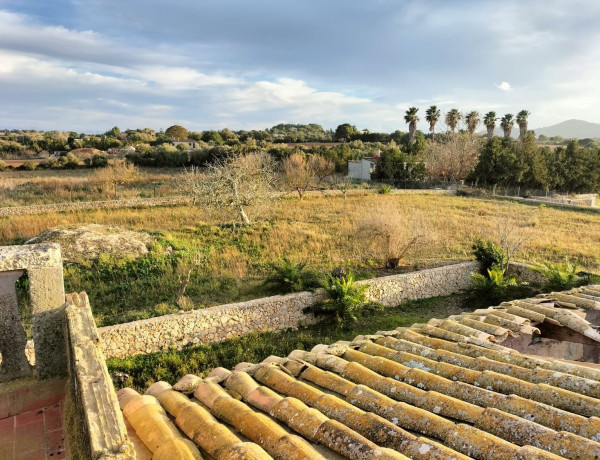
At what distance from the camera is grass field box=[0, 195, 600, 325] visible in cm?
1253

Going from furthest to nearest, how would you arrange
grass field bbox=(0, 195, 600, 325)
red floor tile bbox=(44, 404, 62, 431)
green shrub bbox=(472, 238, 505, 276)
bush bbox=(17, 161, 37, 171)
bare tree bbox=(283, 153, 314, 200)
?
bush bbox=(17, 161, 37, 171)
bare tree bbox=(283, 153, 314, 200)
green shrub bbox=(472, 238, 505, 276)
grass field bbox=(0, 195, 600, 325)
red floor tile bbox=(44, 404, 62, 431)

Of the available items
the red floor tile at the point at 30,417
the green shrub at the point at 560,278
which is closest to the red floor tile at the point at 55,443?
the red floor tile at the point at 30,417

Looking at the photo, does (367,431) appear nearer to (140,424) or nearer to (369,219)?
(140,424)

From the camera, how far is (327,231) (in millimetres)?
21047

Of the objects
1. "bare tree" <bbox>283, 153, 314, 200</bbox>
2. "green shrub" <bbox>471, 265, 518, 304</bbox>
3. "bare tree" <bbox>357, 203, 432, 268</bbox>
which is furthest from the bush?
"green shrub" <bbox>471, 265, 518, 304</bbox>

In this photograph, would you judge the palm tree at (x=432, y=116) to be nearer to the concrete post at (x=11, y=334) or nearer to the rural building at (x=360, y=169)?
the rural building at (x=360, y=169)

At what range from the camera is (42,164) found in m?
47.3

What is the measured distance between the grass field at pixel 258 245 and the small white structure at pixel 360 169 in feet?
59.9

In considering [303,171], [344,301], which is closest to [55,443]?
[344,301]

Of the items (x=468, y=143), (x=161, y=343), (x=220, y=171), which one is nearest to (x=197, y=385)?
(x=161, y=343)

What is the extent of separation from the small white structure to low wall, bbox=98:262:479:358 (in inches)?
1353

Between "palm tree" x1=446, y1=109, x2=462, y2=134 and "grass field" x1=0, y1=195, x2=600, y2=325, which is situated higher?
"palm tree" x1=446, y1=109, x2=462, y2=134

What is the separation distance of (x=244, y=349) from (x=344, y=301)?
9.52ft

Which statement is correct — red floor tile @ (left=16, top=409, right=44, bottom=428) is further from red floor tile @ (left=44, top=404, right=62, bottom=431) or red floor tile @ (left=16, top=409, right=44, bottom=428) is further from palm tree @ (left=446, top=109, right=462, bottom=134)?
palm tree @ (left=446, top=109, right=462, bottom=134)
